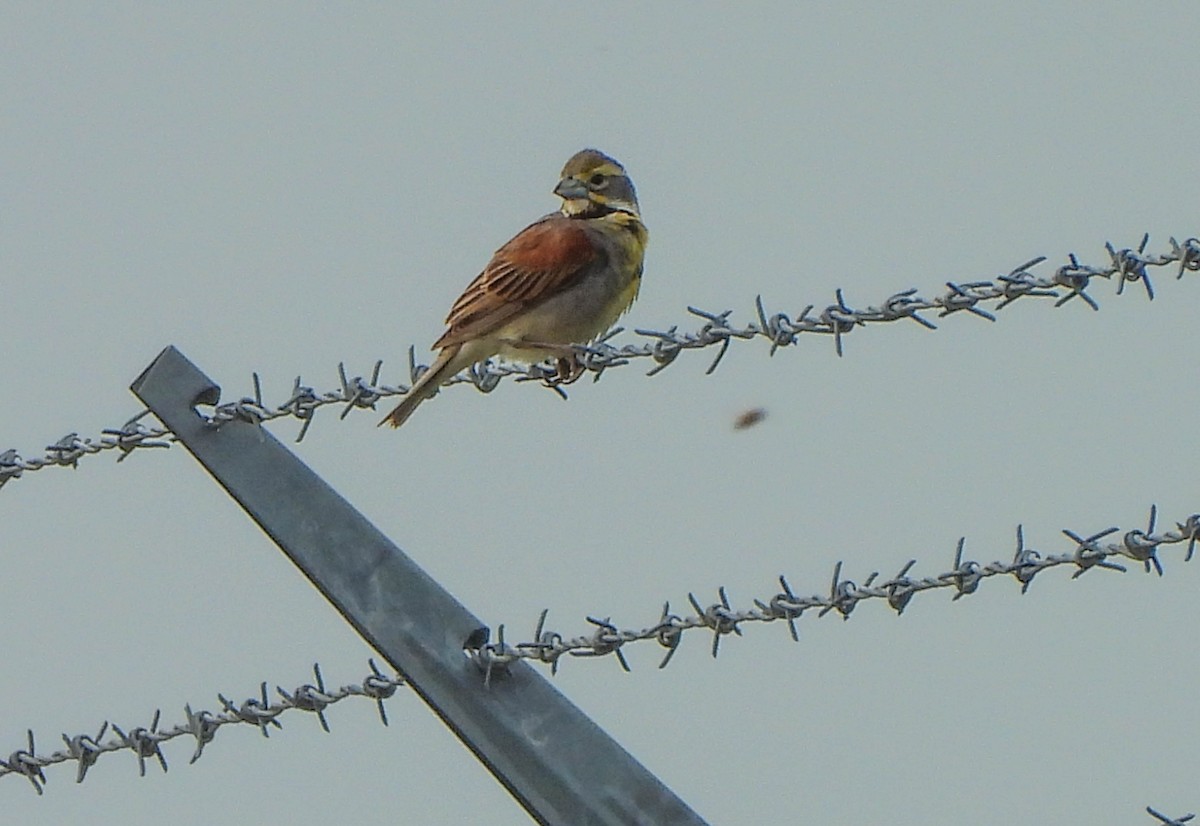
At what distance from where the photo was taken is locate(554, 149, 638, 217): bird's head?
8.65m

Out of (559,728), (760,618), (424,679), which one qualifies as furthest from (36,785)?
(760,618)

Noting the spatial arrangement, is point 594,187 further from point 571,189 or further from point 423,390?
point 423,390

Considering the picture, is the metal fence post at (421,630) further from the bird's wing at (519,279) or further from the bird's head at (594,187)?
the bird's head at (594,187)

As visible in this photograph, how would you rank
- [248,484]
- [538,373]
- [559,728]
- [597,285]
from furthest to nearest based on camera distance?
[597,285], [538,373], [248,484], [559,728]

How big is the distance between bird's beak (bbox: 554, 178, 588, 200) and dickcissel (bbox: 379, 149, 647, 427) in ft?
1.09

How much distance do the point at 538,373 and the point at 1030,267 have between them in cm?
302

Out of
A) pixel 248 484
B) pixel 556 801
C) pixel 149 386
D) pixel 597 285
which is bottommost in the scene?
pixel 556 801

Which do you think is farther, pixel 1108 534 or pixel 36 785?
pixel 36 785

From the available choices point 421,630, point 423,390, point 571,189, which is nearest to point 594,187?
point 571,189

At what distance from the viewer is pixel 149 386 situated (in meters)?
4.50

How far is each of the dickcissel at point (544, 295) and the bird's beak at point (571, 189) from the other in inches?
13.1

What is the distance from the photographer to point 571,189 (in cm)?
868

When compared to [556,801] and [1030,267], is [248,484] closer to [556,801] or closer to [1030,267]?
[556,801]

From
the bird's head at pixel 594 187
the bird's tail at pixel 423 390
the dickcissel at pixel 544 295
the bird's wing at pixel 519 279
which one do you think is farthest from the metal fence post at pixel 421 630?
the bird's head at pixel 594 187
